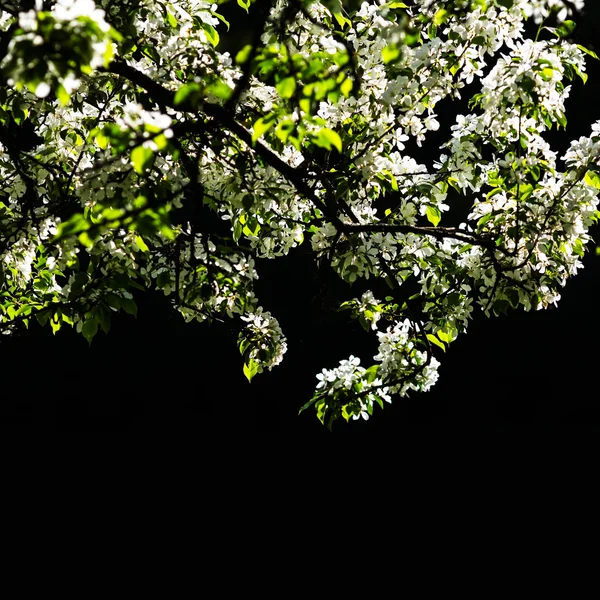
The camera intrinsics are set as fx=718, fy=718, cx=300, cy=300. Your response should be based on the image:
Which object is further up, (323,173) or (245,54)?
(323,173)

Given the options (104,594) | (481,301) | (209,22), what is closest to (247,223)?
(209,22)

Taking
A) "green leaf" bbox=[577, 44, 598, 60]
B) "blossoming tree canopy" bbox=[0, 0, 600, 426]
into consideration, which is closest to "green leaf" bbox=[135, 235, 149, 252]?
"blossoming tree canopy" bbox=[0, 0, 600, 426]

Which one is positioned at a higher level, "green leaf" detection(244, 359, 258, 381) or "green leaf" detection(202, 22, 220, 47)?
"green leaf" detection(202, 22, 220, 47)

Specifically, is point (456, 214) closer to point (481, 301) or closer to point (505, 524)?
point (505, 524)

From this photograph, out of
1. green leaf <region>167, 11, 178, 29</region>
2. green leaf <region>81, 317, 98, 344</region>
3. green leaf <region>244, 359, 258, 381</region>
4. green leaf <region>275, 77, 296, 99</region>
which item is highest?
green leaf <region>167, 11, 178, 29</region>

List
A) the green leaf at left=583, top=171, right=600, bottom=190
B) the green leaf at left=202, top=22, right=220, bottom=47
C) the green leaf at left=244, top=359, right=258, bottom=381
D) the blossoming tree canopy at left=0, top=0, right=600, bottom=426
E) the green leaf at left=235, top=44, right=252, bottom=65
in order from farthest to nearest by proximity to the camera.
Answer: the green leaf at left=244, top=359, right=258, bottom=381 < the green leaf at left=202, top=22, right=220, bottom=47 < the green leaf at left=583, top=171, right=600, bottom=190 < the blossoming tree canopy at left=0, top=0, right=600, bottom=426 < the green leaf at left=235, top=44, right=252, bottom=65

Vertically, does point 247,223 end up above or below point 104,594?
above

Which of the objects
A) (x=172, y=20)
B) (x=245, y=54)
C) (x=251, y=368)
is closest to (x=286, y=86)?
(x=245, y=54)

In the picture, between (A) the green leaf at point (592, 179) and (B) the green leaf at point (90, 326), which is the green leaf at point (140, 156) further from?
(A) the green leaf at point (592, 179)

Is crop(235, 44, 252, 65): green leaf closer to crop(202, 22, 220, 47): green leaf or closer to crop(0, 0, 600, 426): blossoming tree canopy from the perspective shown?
crop(0, 0, 600, 426): blossoming tree canopy

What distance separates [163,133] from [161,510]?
4.41m

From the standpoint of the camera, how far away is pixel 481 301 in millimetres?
2783

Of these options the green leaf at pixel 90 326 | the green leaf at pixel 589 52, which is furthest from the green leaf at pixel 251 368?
the green leaf at pixel 589 52

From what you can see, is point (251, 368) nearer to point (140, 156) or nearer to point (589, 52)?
point (140, 156)
